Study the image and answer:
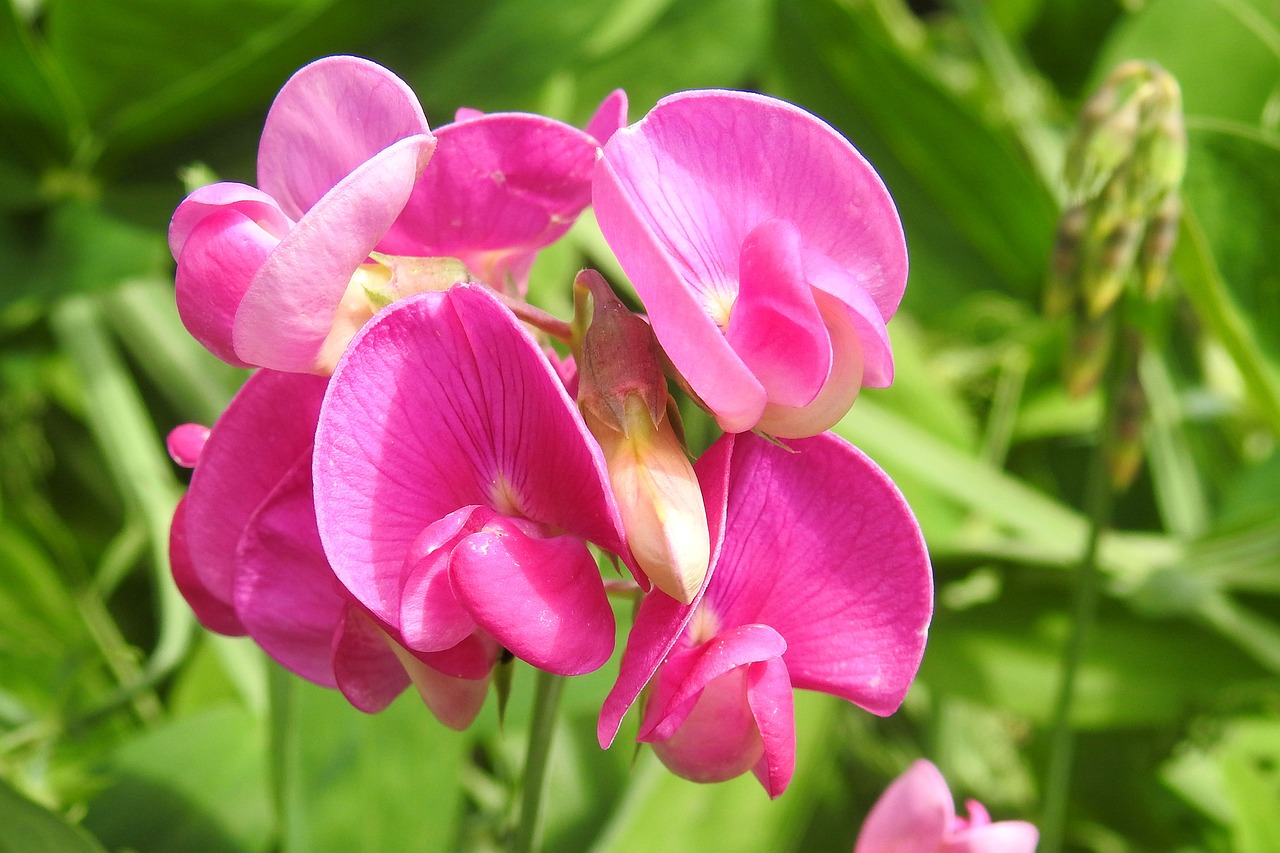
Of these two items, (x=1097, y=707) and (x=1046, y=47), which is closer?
(x=1097, y=707)

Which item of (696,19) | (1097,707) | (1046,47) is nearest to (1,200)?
(696,19)

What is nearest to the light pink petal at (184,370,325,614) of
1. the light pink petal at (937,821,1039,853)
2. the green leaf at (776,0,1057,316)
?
the light pink petal at (937,821,1039,853)

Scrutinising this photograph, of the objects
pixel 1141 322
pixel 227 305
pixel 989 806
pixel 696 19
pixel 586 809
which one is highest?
pixel 227 305

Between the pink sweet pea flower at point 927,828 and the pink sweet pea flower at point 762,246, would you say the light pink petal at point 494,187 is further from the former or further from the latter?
the pink sweet pea flower at point 927,828

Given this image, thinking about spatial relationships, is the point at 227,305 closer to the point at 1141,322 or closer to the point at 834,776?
the point at 834,776

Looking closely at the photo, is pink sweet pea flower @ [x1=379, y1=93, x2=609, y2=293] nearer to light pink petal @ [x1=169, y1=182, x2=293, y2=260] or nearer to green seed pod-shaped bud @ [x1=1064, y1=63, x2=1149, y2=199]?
light pink petal @ [x1=169, y1=182, x2=293, y2=260]

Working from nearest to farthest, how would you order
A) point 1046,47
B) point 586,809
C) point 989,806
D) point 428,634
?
1. point 428,634
2. point 586,809
3. point 989,806
4. point 1046,47

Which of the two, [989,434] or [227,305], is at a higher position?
[227,305]
